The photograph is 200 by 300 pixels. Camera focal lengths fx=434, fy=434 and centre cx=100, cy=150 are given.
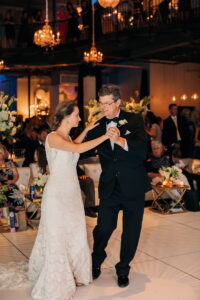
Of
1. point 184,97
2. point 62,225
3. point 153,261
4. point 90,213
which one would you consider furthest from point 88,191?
point 184,97

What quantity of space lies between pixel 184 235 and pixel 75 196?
252cm

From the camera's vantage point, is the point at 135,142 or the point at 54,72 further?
the point at 54,72

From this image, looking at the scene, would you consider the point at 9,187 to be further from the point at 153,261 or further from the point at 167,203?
the point at 167,203

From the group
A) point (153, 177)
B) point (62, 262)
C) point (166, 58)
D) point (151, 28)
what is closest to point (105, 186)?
point (62, 262)

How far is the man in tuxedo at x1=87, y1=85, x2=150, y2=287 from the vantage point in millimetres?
3857

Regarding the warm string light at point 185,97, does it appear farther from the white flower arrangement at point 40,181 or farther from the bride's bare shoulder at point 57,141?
the bride's bare shoulder at point 57,141

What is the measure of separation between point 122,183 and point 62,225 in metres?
0.65

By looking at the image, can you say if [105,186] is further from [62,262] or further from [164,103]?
[164,103]

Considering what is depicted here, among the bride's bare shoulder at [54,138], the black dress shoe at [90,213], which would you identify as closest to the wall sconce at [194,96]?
the black dress shoe at [90,213]

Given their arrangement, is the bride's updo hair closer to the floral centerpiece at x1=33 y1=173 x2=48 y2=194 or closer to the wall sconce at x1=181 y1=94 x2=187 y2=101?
the floral centerpiece at x1=33 y1=173 x2=48 y2=194

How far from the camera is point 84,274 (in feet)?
12.8

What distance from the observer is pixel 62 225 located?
3760 mm

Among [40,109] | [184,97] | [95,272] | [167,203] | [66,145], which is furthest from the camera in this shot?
[40,109]

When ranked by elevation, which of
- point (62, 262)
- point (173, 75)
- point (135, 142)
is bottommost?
point (62, 262)
